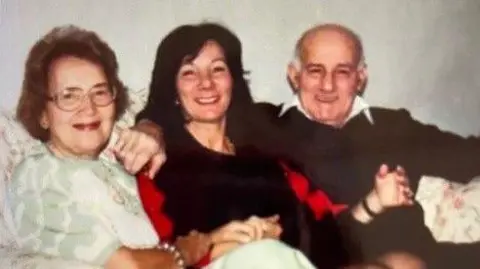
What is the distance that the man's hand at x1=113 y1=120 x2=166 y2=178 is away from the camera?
122 centimetres

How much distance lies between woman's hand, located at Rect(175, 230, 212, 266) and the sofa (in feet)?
0.46

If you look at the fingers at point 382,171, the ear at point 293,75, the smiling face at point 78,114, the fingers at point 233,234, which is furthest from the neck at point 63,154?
the fingers at point 382,171

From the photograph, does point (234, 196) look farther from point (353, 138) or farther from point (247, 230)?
point (353, 138)

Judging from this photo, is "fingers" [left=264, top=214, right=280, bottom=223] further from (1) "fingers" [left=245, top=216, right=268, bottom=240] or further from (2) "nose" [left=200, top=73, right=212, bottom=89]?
(2) "nose" [left=200, top=73, right=212, bottom=89]

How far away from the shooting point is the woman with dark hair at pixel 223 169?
1.20 m

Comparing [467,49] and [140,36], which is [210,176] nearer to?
[140,36]

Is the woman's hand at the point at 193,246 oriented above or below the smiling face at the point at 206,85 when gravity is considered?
below

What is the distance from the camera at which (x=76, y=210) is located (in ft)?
3.88

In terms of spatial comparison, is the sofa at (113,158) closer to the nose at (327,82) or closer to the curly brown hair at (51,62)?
the curly brown hair at (51,62)

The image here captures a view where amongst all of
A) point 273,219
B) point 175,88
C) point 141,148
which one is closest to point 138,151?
point 141,148

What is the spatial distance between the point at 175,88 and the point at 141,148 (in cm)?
10

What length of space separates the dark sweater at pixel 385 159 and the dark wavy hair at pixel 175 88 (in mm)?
40

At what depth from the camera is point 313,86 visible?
125cm

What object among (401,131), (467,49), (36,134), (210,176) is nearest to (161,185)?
(210,176)
